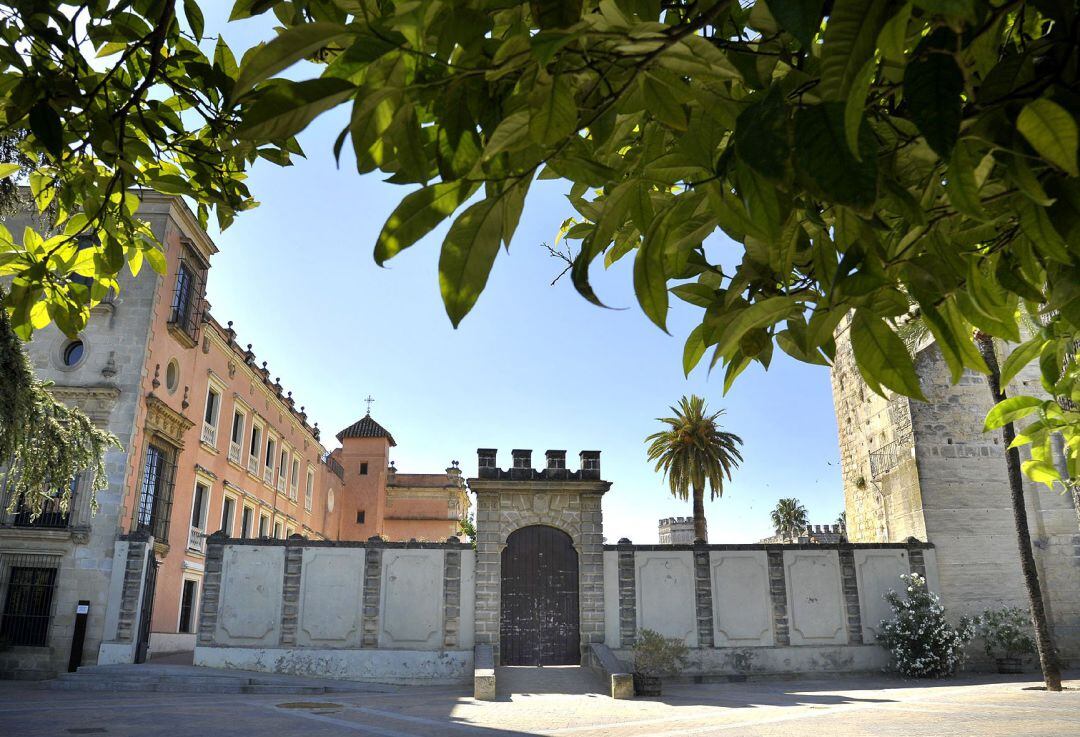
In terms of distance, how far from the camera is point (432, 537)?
48938 millimetres

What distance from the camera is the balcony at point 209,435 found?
87.8ft

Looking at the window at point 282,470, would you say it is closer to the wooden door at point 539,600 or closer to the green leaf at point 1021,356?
the wooden door at point 539,600

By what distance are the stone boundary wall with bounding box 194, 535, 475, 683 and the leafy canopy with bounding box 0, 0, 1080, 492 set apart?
19.6 meters

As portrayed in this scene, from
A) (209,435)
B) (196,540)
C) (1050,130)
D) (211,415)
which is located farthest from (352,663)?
(1050,130)

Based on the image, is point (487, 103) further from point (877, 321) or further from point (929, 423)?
point (929, 423)

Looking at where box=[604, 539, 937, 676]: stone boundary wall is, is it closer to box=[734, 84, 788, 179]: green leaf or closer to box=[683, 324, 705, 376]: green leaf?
box=[683, 324, 705, 376]: green leaf

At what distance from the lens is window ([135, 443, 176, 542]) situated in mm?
22031

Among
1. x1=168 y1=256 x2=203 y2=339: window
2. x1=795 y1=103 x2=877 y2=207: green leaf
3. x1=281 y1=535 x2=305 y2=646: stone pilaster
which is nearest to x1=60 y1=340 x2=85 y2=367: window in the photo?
x1=168 y1=256 x2=203 y2=339: window

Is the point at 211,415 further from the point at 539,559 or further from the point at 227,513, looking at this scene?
the point at 539,559

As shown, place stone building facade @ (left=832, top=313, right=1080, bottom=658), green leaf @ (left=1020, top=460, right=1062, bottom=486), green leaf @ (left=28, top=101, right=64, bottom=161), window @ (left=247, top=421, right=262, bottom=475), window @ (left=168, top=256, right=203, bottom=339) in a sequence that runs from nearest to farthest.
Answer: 1. green leaf @ (left=28, top=101, right=64, bottom=161)
2. green leaf @ (left=1020, top=460, right=1062, bottom=486)
3. stone building facade @ (left=832, top=313, right=1080, bottom=658)
4. window @ (left=168, top=256, right=203, bottom=339)
5. window @ (left=247, top=421, right=262, bottom=475)

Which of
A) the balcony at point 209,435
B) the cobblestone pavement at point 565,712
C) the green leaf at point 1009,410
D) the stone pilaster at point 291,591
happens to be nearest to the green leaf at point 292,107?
the green leaf at point 1009,410

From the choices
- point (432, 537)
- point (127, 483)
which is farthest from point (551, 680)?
point (432, 537)

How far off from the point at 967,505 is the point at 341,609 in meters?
18.5

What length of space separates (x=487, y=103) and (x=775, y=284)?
0.64m
